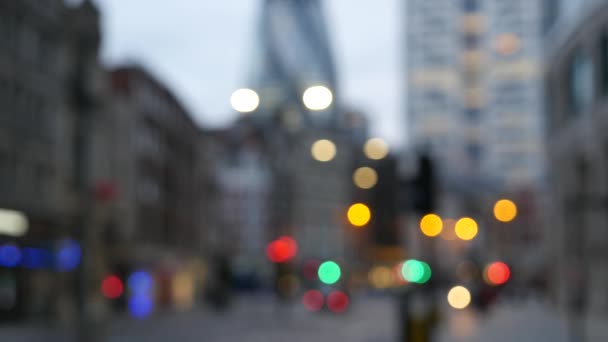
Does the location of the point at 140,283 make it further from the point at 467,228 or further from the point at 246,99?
the point at 246,99

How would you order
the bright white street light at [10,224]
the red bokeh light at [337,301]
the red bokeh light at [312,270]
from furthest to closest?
1. the red bokeh light at [312,270]
2. the red bokeh light at [337,301]
3. the bright white street light at [10,224]

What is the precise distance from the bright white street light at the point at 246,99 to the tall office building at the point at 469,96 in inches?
4562

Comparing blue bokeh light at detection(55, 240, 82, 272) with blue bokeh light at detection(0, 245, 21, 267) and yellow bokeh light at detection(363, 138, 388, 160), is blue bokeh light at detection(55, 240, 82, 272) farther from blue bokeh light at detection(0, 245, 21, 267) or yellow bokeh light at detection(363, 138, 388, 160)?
yellow bokeh light at detection(363, 138, 388, 160)

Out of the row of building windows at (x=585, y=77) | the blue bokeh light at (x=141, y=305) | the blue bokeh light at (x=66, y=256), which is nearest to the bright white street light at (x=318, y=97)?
the row of building windows at (x=585, y=77)

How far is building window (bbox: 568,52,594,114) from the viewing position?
51125mm

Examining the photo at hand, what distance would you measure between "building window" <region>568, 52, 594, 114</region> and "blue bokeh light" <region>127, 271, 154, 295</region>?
29.6 meters

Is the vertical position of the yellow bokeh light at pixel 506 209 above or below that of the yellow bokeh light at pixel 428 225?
above

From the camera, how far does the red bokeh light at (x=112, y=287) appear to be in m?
61.2

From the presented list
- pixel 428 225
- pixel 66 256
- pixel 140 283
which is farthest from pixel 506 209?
pixel 140 283

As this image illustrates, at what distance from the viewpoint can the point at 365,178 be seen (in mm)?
16484

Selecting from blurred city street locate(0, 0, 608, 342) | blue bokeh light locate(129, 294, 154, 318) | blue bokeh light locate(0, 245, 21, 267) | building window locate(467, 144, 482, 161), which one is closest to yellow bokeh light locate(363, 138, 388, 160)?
blurred city street locate(0, 0, 608, 342)

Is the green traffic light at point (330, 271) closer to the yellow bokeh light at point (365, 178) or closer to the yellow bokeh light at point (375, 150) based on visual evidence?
the yellow bokeh light at point (375, 150)

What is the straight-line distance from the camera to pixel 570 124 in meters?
56.1

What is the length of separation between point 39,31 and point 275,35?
14967cm
